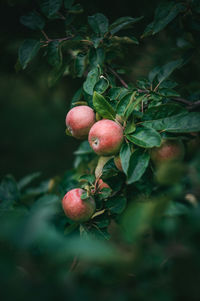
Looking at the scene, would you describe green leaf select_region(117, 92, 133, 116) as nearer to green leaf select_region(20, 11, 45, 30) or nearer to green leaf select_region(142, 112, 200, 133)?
green leaf select_region(142, 112, 200, 133)

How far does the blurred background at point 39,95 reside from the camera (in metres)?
1.51

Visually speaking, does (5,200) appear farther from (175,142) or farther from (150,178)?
(175,142)

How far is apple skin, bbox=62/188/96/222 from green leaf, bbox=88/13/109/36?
0.70 meters

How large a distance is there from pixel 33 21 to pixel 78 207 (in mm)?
877

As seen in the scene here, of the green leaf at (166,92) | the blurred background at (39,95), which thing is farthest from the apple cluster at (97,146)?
the blurred background at (39,95)

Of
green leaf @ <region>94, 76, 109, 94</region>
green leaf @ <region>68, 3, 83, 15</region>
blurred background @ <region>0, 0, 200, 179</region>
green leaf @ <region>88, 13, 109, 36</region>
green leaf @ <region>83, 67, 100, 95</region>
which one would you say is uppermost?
green leaf @ <region>68, 3, 83, 15</region>

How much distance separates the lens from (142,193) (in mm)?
959

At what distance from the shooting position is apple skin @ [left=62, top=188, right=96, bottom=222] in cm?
91

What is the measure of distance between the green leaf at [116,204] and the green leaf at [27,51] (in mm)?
690

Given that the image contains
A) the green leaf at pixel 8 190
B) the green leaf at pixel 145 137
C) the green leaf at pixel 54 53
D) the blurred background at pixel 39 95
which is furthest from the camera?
the blurred background at pixel 39 95

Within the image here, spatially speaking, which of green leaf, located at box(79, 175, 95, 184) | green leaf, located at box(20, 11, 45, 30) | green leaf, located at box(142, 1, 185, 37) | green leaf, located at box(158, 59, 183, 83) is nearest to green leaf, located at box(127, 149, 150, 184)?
green leaf, located at box(79, 175, 95, 184)

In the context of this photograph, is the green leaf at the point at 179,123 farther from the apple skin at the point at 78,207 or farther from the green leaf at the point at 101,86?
the apple skin at the point at 78,207

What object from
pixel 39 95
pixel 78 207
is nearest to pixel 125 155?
pixel 78 207

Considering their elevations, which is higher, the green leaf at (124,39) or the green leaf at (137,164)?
the green leaf at (124,39)
